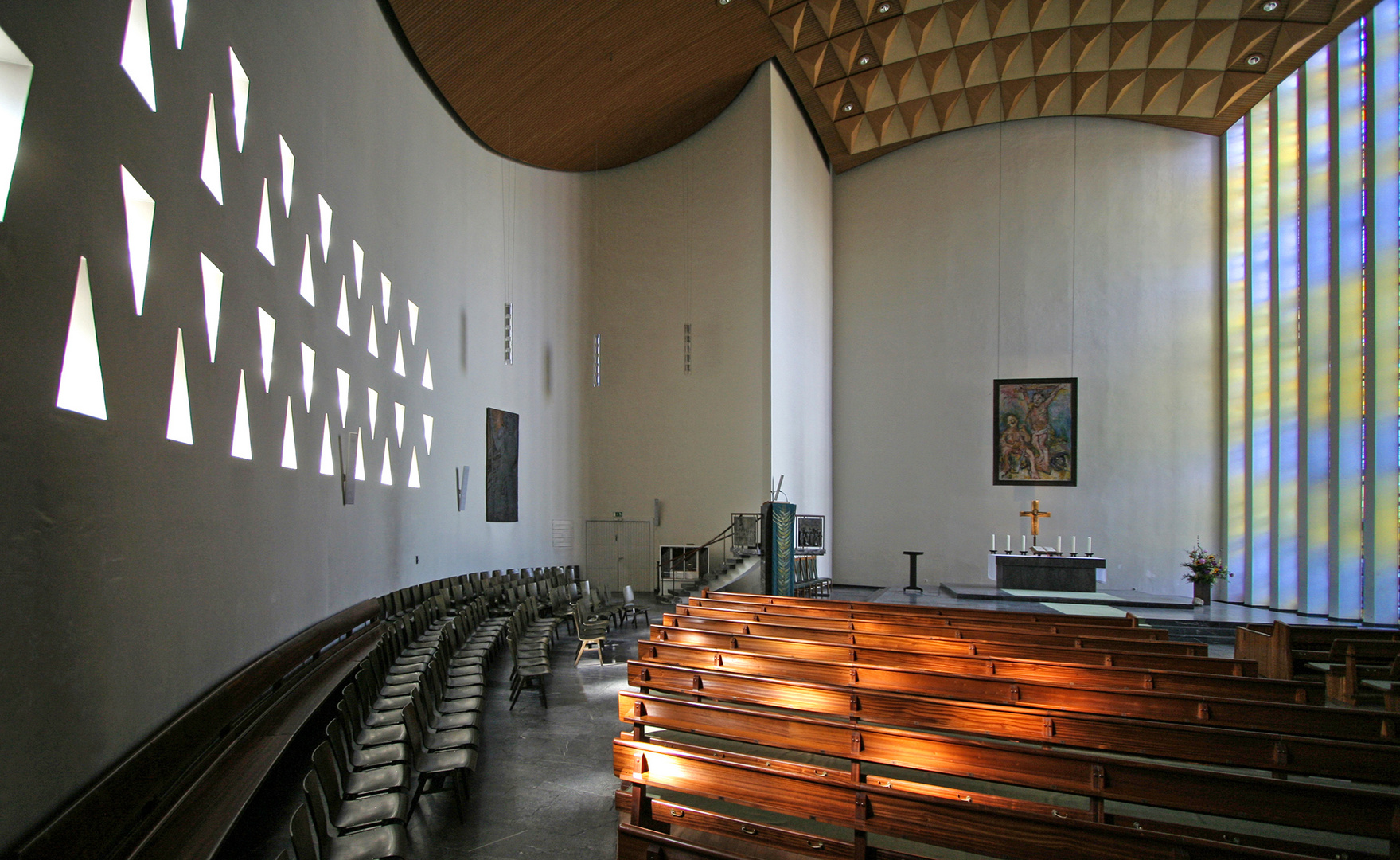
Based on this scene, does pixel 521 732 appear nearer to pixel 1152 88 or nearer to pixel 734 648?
pixel 734 648

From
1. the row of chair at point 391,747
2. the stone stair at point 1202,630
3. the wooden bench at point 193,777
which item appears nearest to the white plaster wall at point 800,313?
the stone stair at point 1202,630

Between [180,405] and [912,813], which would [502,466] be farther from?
[912,813]

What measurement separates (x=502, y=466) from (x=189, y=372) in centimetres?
884

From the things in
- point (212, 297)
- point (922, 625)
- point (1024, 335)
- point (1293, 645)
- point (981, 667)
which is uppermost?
point (1024, 335)

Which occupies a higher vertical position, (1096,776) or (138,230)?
(138,230)

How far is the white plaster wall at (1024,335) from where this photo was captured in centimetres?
1475

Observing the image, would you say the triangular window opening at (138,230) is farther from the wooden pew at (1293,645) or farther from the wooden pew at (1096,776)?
the wooden pew at (1293,645)

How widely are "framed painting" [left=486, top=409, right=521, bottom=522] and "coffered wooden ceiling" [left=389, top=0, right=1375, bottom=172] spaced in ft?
15.8

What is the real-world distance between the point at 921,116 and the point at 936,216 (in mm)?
2077

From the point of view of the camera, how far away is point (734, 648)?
5.61m

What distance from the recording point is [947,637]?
19.6 feet

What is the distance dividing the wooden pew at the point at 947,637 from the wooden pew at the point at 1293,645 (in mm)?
1367

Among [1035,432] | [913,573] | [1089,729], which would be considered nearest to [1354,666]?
[1089,729]

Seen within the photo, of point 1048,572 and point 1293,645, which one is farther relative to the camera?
point 1048,572
